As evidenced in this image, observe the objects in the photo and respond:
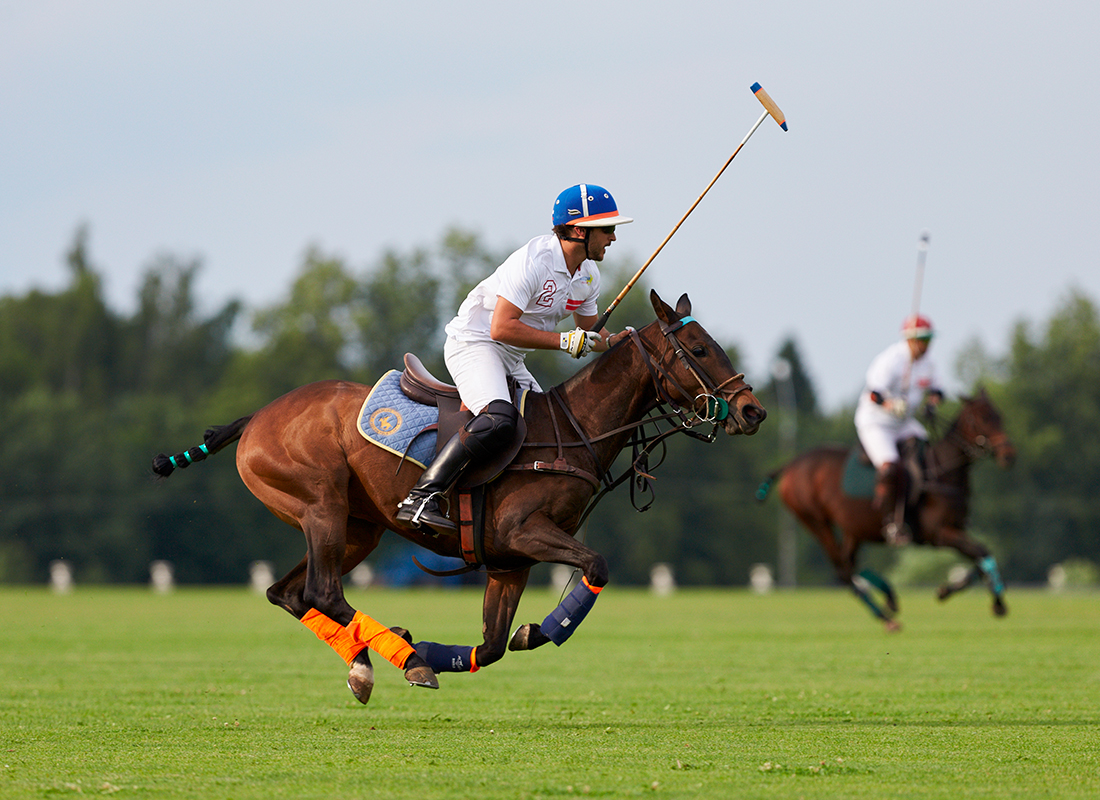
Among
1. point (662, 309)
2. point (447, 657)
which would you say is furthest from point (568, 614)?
point (662, 309)

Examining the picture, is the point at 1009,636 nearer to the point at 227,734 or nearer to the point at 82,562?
the point at 227,734

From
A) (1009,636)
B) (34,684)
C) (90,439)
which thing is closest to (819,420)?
(90,439)

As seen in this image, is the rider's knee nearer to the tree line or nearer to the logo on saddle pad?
the logo on saddle pad

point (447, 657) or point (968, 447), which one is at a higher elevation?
point (968, 447)

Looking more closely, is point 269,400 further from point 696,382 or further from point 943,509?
point 696,382

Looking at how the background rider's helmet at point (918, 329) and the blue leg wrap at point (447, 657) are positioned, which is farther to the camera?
the background rider's helmet at point (918, 329)

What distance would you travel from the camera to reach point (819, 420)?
9088 cm

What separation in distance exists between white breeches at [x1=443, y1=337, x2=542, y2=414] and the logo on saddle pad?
1.38 ft

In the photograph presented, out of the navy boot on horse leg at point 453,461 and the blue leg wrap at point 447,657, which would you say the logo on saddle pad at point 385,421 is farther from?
the blue leg wrap at point 447,657

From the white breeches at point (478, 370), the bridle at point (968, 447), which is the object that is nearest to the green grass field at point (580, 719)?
the white breeches at point (478, 370)

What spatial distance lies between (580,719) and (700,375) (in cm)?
226

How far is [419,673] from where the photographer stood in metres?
8.27

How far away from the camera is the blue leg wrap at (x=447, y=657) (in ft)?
28.0

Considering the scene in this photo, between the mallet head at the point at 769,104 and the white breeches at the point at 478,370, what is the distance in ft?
7.99
